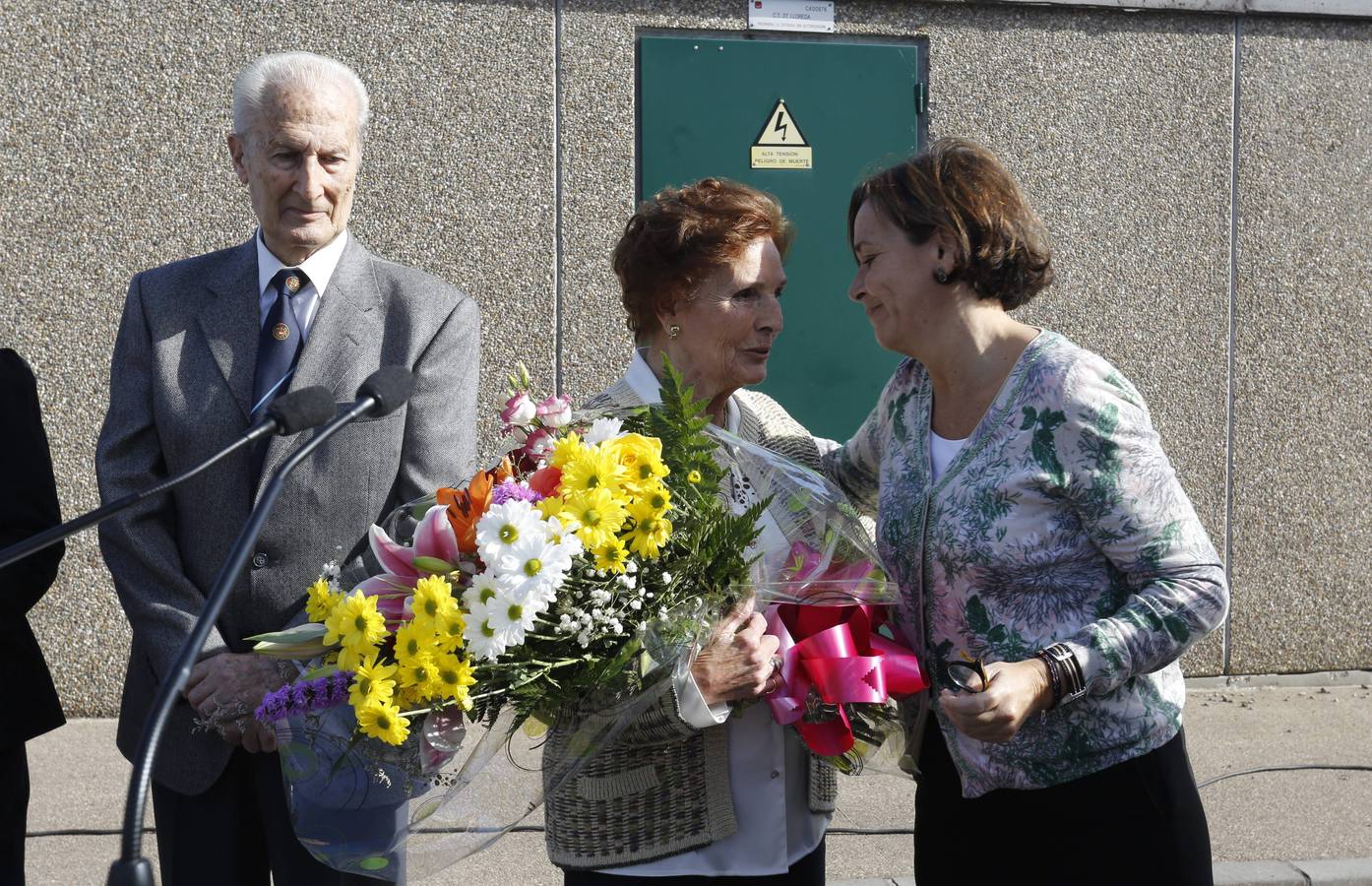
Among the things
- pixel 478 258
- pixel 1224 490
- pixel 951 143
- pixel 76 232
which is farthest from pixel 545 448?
pixel 1224 490

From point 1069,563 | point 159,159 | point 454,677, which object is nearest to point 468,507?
point 454,677

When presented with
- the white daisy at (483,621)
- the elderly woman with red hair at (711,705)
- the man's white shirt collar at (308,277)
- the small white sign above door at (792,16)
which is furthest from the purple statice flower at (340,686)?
the small white sign above door at (792,16)

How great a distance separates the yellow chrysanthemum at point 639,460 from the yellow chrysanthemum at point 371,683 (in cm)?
47

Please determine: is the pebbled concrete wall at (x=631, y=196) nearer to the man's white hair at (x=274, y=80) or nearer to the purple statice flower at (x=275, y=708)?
the man's white hair at (x=274, y=80)

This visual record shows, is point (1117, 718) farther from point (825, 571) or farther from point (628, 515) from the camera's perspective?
point (628, 515)

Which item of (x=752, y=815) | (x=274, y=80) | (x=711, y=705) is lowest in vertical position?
(x=752, y=815)

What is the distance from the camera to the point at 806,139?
20.5 ft

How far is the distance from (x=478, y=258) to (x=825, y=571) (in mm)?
3990

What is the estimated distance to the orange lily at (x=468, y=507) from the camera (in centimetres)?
215

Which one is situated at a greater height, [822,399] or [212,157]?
[212,157]

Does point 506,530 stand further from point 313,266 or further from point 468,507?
point 313,266

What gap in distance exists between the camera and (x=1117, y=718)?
95.9 inches

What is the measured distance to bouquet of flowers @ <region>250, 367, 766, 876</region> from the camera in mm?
2033

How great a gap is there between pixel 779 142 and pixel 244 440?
15.9 feet
